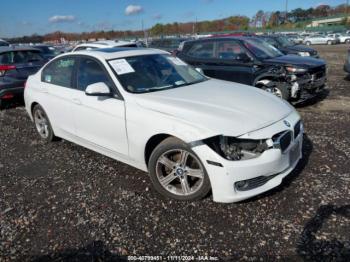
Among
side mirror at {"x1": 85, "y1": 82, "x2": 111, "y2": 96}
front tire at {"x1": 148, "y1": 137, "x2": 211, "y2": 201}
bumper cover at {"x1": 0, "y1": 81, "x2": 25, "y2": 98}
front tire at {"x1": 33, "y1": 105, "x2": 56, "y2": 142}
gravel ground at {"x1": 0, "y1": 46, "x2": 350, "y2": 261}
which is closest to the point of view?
gravel ground at {"x1": 0, "y1": 46, "x2": 350, "y2": 261}

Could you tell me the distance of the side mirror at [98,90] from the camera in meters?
3.77

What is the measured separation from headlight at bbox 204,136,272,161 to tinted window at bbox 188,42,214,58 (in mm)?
5343

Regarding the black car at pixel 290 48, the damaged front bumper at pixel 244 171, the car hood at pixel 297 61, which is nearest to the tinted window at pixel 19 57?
the car hood at pixel 297 61

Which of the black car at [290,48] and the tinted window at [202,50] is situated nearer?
the tinted window at [202,50]

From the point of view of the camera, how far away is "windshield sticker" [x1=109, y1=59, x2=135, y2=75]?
Answer: 13.3 ft

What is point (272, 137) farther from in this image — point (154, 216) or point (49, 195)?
point (49, 195)

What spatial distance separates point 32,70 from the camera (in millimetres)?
8414

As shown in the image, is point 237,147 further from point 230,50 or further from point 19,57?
point 19,57

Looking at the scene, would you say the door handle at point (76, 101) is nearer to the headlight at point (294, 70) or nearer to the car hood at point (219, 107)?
the car hood at point (219, 107)

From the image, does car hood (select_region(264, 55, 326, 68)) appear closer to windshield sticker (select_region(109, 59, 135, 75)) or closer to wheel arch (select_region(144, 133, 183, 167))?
windshield sticker (select_region(109, 59, 135, 75))

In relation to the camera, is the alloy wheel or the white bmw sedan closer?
the white bmw sedan

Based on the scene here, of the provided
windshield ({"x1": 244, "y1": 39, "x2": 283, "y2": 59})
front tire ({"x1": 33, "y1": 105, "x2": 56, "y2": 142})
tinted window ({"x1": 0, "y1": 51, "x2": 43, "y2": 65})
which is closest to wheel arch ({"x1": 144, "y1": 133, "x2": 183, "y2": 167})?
front tire ({"x1": 33, "y1": 105, "x2": 56, "y2": 142})

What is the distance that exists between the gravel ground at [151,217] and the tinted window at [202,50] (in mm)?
4195

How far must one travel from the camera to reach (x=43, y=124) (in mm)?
5594
